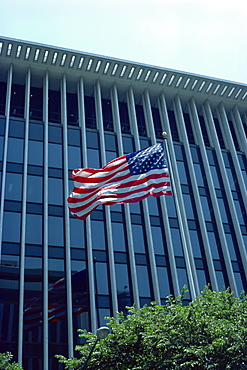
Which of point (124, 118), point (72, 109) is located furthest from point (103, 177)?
point (124, 118)

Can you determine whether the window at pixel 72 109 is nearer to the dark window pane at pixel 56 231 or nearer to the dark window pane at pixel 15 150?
the dark window pane at pixel 15 150

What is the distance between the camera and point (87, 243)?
29.7 m

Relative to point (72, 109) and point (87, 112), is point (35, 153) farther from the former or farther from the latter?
point (87, 112)

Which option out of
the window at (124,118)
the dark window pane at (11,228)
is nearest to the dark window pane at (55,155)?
the dark window pane at (11,228)

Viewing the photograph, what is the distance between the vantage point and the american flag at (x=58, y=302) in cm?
2591

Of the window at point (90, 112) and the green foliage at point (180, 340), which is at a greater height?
the window at point (90, 112)

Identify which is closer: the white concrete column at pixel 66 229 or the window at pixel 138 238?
the white concrete column at pixel 66 229

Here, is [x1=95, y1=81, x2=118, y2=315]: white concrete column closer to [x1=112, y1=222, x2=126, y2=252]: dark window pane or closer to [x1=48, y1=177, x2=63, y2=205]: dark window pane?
[x1=112, y1=222, x2=126, y2=252]: dark window pane

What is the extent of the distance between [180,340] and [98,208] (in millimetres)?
17111

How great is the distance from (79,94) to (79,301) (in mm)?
17936

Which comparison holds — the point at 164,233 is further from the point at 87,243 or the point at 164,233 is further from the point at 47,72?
the point at 47,72

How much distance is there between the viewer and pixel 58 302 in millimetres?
26875

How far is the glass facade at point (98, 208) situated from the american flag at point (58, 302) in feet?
0.20

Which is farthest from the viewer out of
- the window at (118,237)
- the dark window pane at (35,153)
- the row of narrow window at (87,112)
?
the row of narrow window at (87,112)
